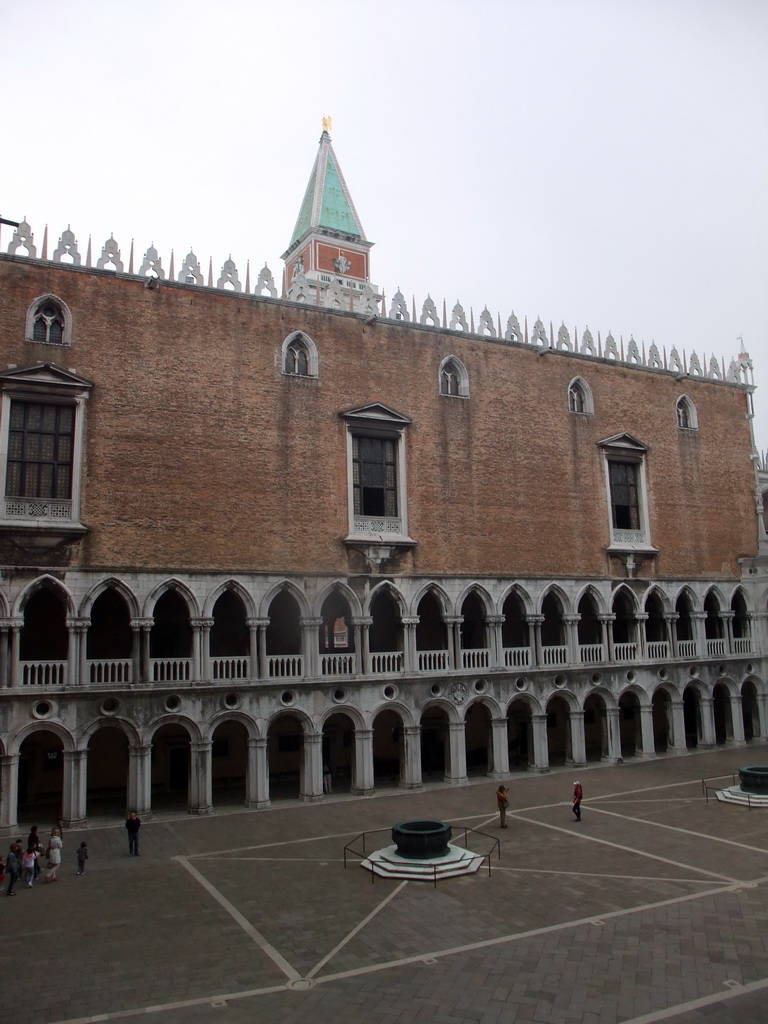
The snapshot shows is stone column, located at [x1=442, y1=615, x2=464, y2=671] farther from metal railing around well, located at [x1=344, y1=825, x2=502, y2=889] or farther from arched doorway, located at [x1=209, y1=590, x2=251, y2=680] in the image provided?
metal railing around well, located at [x1=344, y1=825, x2=502, y2=889]

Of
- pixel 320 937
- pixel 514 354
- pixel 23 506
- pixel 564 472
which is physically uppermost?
pixel 514 354

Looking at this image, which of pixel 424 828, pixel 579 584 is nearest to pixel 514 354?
pixel 579 584

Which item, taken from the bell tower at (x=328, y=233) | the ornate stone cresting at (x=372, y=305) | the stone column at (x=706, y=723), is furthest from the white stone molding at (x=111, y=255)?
the bell tower at (x=328, y=233)

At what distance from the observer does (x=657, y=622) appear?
38312mm

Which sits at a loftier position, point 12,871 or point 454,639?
point 454,639

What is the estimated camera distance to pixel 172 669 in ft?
86.8

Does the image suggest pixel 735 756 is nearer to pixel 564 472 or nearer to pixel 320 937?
pixel 564 472

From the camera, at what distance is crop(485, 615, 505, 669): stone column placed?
103 feet

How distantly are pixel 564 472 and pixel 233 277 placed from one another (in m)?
15.2

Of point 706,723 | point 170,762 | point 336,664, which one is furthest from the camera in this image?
point 706,723

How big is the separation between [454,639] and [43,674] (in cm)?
1403

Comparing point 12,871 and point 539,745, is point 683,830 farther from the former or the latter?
point 12,871


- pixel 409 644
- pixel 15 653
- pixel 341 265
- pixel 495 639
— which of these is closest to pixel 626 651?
pixel 495 639

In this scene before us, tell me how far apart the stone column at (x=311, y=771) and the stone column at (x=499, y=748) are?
7.09m
